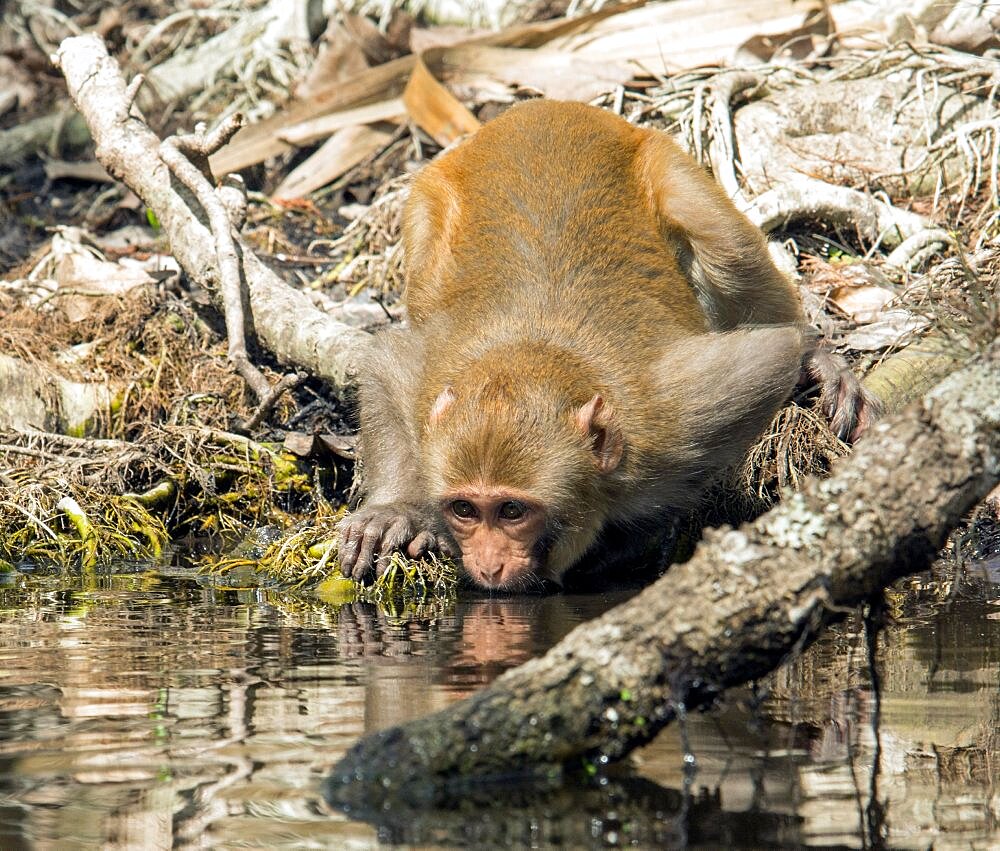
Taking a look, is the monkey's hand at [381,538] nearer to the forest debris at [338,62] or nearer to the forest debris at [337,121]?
the forest debris at [337,121]

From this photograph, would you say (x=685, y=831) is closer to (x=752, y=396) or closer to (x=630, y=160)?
(x=752, y=396)

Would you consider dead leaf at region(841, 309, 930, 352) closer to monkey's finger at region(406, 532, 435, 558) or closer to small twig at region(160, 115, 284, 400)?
monkey's finger at region(406, 532, 435, 558)

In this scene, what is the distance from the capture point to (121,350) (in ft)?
29.8

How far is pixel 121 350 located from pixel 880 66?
592 centimetres

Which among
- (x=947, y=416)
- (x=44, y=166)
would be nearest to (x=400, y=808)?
(x=947, y=416)

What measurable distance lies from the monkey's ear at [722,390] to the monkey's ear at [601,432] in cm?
36

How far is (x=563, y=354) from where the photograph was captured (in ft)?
20.7

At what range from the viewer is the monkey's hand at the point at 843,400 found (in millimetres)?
7070

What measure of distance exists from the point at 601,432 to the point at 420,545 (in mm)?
1159

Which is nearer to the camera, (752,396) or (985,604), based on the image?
(985,604)

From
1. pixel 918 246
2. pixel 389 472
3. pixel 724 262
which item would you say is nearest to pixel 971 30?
pixel 918 246

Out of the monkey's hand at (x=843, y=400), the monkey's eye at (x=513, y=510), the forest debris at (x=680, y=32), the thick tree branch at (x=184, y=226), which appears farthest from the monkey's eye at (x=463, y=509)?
the forest debris at (x=680, y=32)

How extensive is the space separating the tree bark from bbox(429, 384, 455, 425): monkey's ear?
2562mm

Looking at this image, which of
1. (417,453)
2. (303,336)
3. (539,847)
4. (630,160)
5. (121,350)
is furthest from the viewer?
(121,350)
